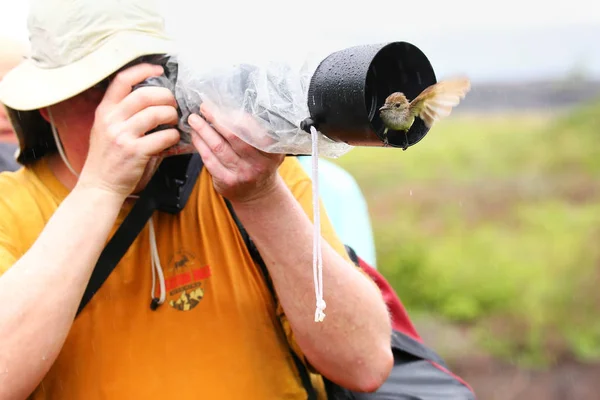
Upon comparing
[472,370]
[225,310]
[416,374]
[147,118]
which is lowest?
[472,370]

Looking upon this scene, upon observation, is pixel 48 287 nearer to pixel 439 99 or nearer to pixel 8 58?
pixel 439 99

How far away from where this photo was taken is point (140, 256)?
1.90 meters

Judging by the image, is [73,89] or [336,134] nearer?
[336,134]

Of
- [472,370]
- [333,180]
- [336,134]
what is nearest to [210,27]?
[336,134]

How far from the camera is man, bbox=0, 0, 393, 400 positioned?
165cm

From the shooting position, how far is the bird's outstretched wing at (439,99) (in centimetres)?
127

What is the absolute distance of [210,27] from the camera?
1692 millimetres

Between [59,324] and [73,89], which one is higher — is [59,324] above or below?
below

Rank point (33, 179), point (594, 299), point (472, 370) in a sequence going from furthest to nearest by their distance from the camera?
1. point (594, 299)
2. point (472, 370)
3. point (33, 179)

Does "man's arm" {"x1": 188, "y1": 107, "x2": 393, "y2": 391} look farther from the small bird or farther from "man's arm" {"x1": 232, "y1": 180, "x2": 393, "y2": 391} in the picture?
the small bird

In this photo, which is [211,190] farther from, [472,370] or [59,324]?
[472,370]

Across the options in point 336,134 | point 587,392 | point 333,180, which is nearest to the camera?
point 336,134

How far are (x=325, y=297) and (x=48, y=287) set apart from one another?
593mm

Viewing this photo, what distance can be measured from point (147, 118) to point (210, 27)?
0.24 metres
